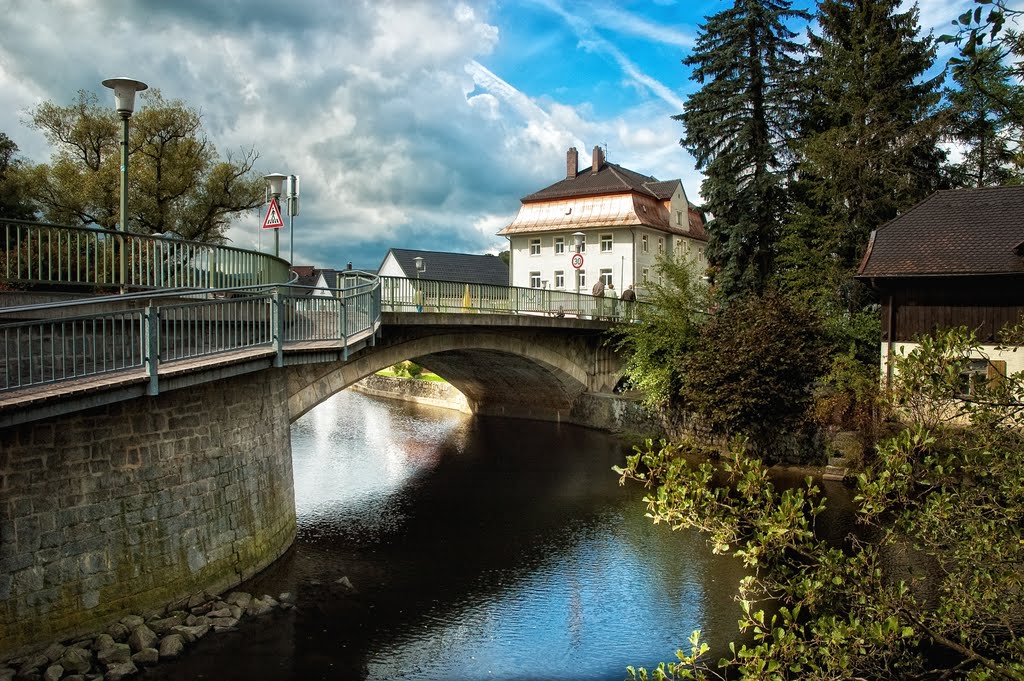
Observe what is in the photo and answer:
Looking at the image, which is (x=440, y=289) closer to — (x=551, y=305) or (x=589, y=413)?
(x=551, y=305)

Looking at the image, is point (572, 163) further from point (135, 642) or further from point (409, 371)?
point (135, 642)

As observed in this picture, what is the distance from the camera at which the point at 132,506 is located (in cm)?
979

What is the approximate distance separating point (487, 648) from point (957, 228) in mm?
18548

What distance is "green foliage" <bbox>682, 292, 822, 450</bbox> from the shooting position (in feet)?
68.6

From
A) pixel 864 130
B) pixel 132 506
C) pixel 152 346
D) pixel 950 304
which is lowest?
pixel 132 506

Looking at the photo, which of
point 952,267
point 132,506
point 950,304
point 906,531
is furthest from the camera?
point 950,304

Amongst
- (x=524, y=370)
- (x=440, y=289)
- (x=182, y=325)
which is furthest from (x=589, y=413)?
(x=182, y=325)

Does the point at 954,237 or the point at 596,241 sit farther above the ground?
the point at 596,241

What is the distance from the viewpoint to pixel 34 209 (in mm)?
28578

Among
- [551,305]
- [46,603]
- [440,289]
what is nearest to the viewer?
[46,603]

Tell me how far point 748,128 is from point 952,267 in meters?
9.52

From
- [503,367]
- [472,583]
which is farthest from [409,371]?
[472,583]

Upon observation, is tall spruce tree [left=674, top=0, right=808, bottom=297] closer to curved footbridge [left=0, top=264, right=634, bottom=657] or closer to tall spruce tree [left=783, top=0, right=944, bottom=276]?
tall spruce tree [left=783, top=0, right=944, bottom=276]

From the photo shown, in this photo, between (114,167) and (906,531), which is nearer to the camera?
(906,531)
